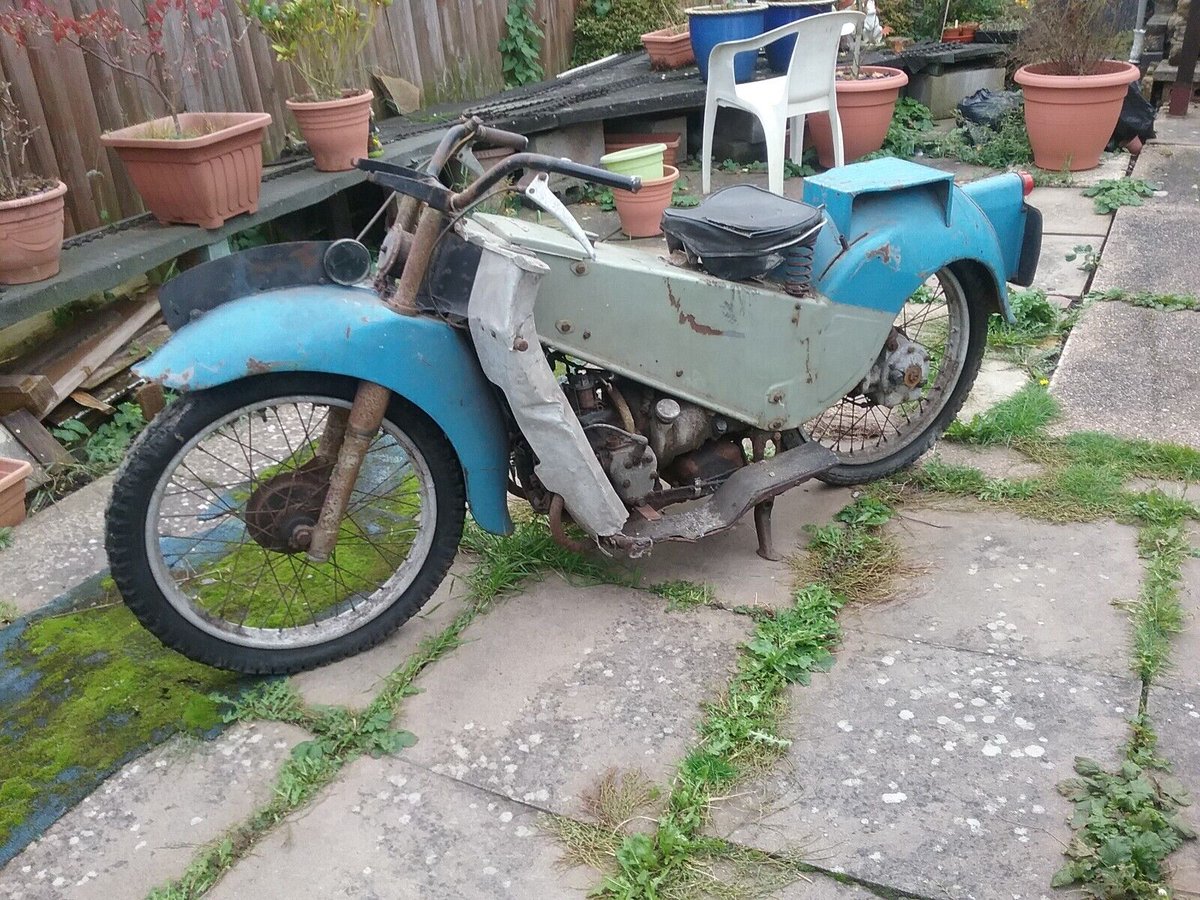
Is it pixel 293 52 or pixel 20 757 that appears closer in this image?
pixel 20 757

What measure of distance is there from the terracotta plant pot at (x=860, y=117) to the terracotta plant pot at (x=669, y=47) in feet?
4.04

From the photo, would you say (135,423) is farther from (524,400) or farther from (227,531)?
(524,400)

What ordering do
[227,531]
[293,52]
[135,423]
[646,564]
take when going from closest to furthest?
[646,564], [227,531], [135,423], [293,52]

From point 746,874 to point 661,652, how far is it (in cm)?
71

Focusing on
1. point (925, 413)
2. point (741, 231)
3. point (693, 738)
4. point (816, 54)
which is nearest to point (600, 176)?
point (741, 231)

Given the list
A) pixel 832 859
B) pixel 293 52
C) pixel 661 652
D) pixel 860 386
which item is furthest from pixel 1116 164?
pixel 832 859

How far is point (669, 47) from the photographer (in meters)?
7.48

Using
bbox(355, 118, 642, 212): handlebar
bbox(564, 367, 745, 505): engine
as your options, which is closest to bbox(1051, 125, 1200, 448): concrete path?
A: bbox(564, 367, 745, 505): engine

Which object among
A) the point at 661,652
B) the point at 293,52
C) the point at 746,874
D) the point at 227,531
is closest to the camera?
the point at 746,874

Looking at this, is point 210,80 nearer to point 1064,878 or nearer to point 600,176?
point 600,176

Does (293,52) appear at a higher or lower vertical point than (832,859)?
higher

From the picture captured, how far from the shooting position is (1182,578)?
2.79 m

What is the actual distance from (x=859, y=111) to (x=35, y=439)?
509cm

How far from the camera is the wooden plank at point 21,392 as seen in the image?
3.72 meters
